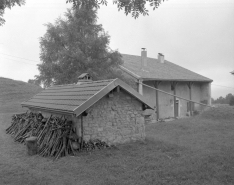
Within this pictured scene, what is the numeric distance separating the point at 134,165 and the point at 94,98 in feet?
8.94

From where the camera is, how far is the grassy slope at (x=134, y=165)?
6.16 meters

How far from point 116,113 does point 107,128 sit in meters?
0.72

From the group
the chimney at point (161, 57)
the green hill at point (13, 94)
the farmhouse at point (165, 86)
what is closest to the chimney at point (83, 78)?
the farmhouse at point (165, 86)

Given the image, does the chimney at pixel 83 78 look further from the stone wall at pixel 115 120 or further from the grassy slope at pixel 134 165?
the grassy slope at pixel 134 165

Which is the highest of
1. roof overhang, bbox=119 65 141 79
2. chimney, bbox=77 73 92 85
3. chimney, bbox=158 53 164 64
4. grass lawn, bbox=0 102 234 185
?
chimney, bbox=158 53 164 64

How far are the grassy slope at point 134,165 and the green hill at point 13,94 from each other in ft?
45.8

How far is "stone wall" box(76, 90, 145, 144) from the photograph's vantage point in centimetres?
874

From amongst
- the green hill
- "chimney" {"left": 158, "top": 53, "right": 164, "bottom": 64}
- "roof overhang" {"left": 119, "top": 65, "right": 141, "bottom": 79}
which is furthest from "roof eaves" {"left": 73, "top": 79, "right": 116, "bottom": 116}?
"chimney" {"left": 158, "top": 53, "right": 164, "bottom": 64}

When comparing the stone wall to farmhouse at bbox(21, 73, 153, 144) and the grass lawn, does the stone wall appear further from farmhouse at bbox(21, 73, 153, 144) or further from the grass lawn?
the grass lawn

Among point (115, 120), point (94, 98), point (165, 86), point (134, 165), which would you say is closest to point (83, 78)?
point (115, 120)

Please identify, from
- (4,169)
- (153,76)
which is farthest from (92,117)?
(153,76)

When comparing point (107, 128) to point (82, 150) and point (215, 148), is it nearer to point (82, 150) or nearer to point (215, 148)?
point (82, 150)

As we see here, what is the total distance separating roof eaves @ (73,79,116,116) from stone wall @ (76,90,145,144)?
1.45ft

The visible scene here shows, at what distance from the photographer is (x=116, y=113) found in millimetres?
9367
